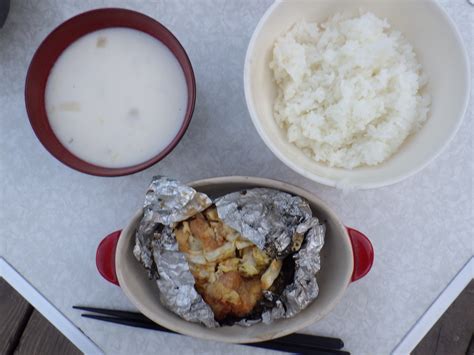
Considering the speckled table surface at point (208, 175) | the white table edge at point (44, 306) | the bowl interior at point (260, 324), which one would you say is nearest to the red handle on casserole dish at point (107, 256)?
the bowl interior at point (260, 324)

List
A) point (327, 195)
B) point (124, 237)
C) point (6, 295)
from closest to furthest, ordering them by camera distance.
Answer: point (124, 237)
point (327, 195)
point (6, 295)

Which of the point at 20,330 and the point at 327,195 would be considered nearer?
the point at 327,195

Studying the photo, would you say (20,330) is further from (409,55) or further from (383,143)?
(409,55)

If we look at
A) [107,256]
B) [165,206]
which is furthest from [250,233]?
[107,256]

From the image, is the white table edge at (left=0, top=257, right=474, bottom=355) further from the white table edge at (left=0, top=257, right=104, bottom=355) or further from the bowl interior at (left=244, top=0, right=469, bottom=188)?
the bowl interior at (left=244, top=0, right=469, bottom=188)

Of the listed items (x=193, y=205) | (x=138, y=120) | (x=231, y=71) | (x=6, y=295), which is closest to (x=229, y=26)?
(x=231, y=71)

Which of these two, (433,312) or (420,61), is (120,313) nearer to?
(433,312)
